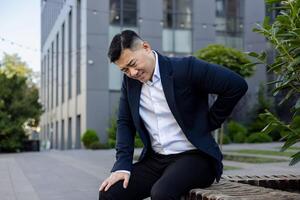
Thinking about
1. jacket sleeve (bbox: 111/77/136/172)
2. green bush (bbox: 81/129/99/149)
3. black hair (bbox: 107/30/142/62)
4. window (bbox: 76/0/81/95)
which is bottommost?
green bush (bbox: 81/129/99/149)

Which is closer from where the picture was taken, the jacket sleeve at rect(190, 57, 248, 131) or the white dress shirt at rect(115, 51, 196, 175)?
the jacket sleeve at rect(190, 57, 248, 131)

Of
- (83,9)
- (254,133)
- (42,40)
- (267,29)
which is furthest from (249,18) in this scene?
(42,40)

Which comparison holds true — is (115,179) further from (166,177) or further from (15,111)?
(15,111)

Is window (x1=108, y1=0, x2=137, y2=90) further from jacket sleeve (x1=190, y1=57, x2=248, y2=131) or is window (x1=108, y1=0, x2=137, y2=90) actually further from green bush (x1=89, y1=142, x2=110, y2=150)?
jacket sleeve (x1=190, y1=57, x2=248, y2=131)

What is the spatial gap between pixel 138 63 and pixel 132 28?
91.0ft


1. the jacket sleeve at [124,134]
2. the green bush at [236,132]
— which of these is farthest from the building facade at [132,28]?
the jacket sleeve at [124,134]

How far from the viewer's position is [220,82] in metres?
3.09

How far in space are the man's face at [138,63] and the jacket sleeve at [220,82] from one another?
0.86ft

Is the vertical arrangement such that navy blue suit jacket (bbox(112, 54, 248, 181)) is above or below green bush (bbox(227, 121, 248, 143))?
above

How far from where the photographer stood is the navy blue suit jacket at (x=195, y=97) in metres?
3.12

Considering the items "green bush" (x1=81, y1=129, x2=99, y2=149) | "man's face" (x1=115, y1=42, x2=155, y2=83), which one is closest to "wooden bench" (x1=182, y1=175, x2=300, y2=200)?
"man's face" (x1=115, y1=42, x2=155, y2=83)

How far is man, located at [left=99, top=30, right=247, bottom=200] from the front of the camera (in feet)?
10.1

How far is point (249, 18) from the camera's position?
32.2 m

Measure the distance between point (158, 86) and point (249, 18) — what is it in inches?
1184
